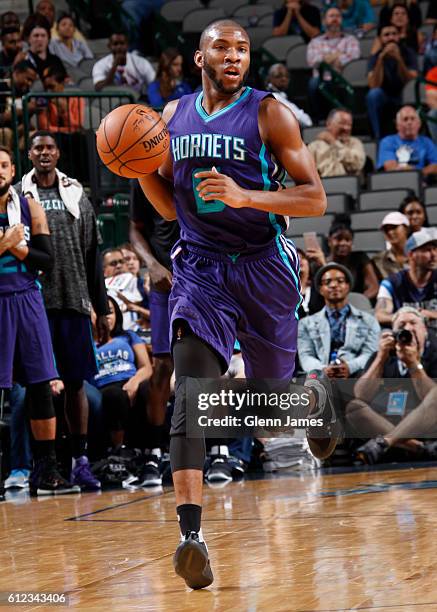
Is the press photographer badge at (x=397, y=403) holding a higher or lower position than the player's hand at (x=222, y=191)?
lower

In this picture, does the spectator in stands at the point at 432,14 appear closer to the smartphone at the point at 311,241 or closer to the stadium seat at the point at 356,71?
the stadium seat at the point at 356,71

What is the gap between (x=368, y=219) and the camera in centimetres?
1090

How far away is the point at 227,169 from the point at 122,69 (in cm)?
1002

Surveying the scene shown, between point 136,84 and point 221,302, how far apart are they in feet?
33.3

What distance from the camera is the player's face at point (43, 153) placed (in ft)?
23.6

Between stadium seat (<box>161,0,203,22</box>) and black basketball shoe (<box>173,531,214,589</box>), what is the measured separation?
1329cm

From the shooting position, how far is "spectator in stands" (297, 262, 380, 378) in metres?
8.16

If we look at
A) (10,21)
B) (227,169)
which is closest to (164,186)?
(227,169)

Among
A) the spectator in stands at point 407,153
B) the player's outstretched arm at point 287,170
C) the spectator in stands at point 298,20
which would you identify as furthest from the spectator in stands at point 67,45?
the player's outstretched arm at point 287,170

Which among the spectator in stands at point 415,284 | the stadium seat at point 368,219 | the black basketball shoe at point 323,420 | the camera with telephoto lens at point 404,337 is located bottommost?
the black basketball shoe at point 323,420

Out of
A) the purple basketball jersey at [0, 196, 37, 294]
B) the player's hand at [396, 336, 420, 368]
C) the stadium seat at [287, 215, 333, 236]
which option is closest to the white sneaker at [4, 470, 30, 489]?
the purple basketball jersey at [0, 196, 37, 294]

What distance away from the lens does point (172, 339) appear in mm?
4074

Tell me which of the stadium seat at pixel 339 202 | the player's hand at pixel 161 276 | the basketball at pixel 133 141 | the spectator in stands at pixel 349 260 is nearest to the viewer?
the basketball at pixel 133 141

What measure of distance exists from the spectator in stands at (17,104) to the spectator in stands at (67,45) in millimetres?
1836
